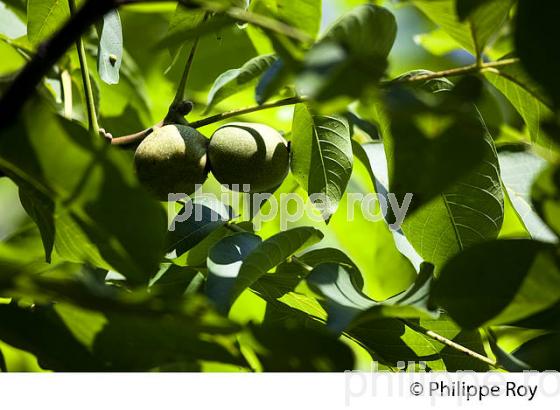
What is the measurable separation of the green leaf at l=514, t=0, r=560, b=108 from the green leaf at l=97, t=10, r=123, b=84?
819 millimetres

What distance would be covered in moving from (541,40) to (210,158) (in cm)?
76

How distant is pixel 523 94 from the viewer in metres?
1.13

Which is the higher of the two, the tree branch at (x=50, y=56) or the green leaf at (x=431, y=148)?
the tree branch at (x=50, y=56)

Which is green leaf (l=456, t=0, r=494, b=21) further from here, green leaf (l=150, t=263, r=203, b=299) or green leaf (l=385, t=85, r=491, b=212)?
green leaf (l=150, t=263, r=203, b=299)

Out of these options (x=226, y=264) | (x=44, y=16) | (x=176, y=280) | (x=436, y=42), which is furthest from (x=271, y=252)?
(x=436, y=42)

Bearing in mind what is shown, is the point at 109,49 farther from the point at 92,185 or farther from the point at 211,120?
the point at 92,185

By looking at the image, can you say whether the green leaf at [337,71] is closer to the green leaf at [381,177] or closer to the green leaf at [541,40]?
the green leaf at [541,40]

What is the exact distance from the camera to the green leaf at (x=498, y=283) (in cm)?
80

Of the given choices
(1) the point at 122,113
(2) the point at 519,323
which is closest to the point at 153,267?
(2) the point at 519,323

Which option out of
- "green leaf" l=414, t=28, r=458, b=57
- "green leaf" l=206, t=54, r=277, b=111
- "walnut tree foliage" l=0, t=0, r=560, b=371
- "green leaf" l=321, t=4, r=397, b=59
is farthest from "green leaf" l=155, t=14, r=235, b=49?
"green leaf" l=414, t=28, r=458, b=57

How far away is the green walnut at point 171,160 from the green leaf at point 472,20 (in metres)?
0.52

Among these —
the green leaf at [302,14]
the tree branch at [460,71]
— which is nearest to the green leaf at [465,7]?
the tree branch at [460,71]

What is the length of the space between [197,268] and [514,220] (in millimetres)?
917

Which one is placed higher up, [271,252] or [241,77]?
[241,77]
